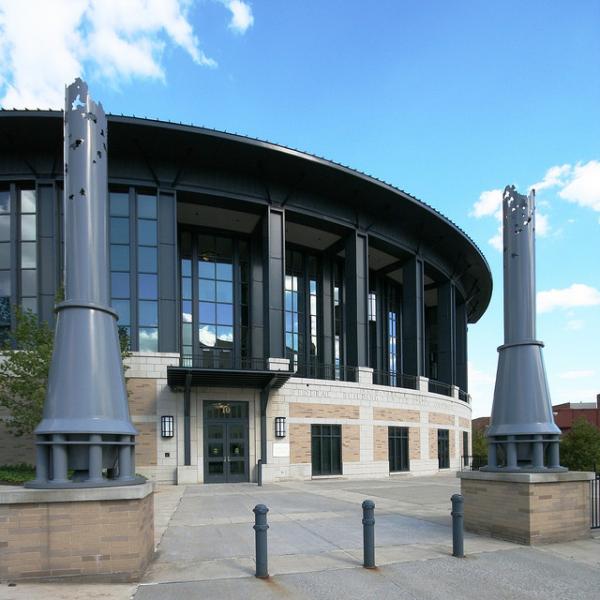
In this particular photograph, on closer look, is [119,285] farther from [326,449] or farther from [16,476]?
[326,449]

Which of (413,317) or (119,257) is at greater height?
(119,257)

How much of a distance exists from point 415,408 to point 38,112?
2274 centimetres

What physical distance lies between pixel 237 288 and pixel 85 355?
2078 cm

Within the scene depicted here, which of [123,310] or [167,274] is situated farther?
[167,274]

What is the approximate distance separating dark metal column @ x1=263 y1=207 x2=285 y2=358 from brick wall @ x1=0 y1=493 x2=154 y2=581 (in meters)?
17.9

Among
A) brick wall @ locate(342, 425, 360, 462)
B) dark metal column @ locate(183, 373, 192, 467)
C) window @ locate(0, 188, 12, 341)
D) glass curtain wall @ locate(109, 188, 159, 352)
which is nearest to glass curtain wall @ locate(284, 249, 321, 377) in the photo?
brick wall @ locate(342, 425, 360, 462)

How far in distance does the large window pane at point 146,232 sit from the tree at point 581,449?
78.0 ft

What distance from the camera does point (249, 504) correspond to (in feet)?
50.7

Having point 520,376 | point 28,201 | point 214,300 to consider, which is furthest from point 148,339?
point 520,376

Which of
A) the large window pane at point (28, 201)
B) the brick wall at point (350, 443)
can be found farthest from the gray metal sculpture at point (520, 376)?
the large window pane at point (28, 201)

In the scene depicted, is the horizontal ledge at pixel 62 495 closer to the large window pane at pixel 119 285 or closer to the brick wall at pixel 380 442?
the large window pane at pixel 119 285

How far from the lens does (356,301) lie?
28062 mm

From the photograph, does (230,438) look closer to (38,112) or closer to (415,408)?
(415,408)

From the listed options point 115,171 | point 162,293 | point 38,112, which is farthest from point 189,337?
point 38,112
